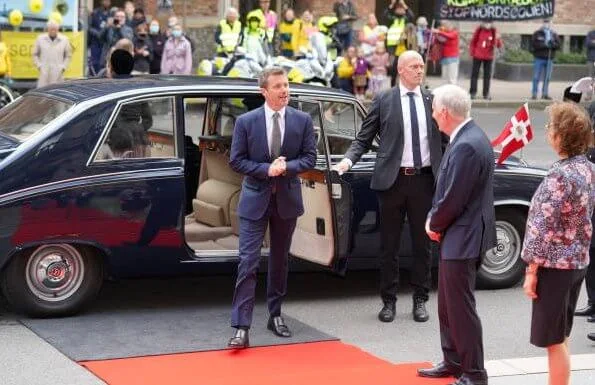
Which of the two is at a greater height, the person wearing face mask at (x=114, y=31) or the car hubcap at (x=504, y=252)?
the person wearing face mask at (x=114, y=31)

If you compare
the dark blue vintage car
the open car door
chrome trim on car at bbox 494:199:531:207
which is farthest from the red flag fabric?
the open car door

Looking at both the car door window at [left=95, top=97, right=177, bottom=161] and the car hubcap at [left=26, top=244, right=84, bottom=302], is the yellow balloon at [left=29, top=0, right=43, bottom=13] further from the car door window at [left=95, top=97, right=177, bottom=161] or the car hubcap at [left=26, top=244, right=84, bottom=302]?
the car hubcap at [left=26, top=244, right=84, bottom=302]

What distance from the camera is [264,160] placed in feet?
27.5

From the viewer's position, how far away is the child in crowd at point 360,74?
26312mm

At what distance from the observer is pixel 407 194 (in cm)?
902

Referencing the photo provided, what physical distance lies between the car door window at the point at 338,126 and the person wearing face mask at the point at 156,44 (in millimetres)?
15916

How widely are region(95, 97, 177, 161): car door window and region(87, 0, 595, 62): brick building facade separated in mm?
19596

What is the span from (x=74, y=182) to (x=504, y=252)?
349cm

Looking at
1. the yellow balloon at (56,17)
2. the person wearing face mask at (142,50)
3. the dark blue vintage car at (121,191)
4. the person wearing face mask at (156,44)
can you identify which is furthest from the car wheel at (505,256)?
the person wearing face mask at (156,44)

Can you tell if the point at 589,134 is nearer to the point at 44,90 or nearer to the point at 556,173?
the point at 556,173

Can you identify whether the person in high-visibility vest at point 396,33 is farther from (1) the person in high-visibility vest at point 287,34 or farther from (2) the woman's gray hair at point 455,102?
(2) the woman's gray hair at point 455,102

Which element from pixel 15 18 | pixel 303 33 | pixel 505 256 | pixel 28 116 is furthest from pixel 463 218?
pixel 303 33

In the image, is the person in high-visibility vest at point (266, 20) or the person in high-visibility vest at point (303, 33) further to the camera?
the person in high-visibility vest at point (303, 33)

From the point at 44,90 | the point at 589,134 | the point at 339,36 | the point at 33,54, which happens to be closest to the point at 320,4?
the point at 339,36
